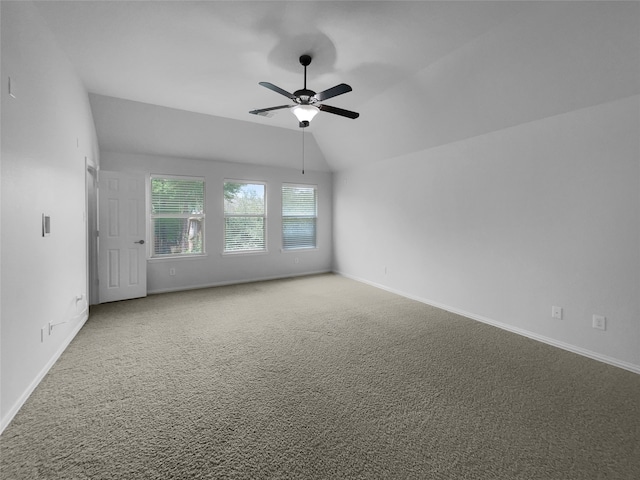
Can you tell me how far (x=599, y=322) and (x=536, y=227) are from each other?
108cm

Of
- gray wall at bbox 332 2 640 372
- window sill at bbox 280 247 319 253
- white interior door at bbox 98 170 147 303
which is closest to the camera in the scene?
gray wall at bbox 332 2 640 372

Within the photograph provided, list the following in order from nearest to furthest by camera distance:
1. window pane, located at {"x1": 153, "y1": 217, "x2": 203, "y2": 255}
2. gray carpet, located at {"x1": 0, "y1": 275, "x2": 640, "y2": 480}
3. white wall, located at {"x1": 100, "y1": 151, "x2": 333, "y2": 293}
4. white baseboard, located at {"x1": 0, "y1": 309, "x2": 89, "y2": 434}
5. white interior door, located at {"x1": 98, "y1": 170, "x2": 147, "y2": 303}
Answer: gray carpet, located at {"x1": 0, "y1": 275, "x2": 640, "y2": 480}
white baseboard, located at {"x1": 0, "y1": 309, "x2": 89, "y2": 434}
white interior door, located at {"x1": 98, "y1": 170, "x2": 147, "y2": 303}
white wall, located at {"x1": 100, "y1": 151, "x2": 333, "y2": 293}
window pane, located at {"x1": 153, "y1": 217, "x2": 203, "y2": 255}

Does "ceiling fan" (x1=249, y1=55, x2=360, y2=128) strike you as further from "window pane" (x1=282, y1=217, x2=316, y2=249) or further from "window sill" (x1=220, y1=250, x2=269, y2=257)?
"window pane" (x1=282, y1=217, x2=316, y2=249)

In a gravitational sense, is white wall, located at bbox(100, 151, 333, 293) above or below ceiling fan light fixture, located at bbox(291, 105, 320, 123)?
below

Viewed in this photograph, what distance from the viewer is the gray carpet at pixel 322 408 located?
1.55 meters

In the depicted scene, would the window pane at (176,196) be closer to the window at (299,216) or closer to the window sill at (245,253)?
the window sill at (245,253)

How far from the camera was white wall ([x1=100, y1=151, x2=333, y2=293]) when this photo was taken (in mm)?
5020

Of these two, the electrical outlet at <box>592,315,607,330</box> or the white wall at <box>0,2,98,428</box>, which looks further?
the electrical outlet at <box>592,315,607,330</box>

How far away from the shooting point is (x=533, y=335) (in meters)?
3.28

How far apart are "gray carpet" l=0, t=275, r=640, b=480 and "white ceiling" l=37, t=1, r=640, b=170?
2.69 meters

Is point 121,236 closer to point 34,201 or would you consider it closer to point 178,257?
point 178,257

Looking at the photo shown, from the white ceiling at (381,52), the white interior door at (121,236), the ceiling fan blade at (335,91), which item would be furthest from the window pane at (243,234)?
the ceiling fan blade at (335,91)

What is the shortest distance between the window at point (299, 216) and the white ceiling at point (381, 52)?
2.59 m

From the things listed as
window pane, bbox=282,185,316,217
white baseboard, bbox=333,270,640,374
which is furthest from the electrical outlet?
window pane, bbox=282,185,316,217
